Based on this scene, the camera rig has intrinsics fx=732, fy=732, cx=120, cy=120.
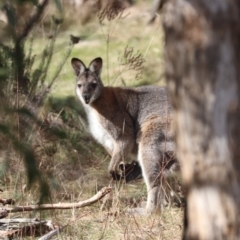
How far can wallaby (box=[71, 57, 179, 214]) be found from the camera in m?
7.17

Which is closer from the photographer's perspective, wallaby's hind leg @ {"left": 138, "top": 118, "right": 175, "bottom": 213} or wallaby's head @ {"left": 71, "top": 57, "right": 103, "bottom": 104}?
wallaby's hind leg @ {"left": 138, "top": 118, "right": 175, "bottom": 213}

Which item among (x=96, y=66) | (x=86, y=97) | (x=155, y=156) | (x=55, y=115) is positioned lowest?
(x=155, y=156)

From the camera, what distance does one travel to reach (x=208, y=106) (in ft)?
9.77

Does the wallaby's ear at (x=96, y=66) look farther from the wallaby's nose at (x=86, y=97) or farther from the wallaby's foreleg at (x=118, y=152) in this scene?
the wallaby's foreleg at (x=118, y=152)

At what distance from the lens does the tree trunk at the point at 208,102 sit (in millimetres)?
2938

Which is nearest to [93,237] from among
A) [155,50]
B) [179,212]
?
[179,212]

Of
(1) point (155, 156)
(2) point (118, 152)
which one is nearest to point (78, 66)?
(2) point (118, 152)

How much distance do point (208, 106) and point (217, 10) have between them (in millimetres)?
387

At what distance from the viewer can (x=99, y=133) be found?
26.2 ft

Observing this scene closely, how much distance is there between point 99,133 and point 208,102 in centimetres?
503

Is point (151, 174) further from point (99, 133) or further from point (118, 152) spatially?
point (99, 133)

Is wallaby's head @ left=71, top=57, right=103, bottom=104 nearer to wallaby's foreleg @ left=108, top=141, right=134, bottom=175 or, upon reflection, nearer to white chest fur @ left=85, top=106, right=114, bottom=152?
white chest fur @ left=85, top=106, right=114, bottom=152

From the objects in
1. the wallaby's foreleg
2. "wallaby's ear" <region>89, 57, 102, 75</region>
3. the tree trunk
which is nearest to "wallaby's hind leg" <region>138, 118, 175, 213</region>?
the wallaby's foreleg

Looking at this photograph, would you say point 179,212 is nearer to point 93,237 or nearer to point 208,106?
point 93,237
